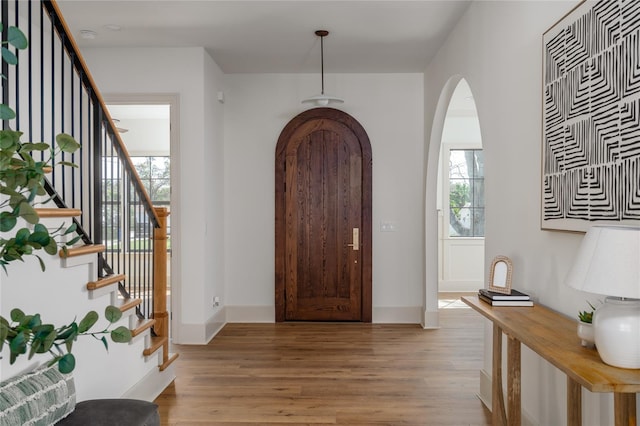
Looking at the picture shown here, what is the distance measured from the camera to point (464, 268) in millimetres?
7699

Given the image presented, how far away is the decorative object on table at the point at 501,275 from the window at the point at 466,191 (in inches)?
203

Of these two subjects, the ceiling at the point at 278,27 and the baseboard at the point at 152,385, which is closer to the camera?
the baseboard at the point at 152,385

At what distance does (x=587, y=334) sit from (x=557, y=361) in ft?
0.67

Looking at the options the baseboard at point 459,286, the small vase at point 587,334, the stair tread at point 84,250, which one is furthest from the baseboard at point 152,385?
the baseboard at point 459,286

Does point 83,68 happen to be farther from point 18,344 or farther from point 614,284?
point 614,284

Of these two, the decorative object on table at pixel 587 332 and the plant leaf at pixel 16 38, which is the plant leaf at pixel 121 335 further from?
the decorative object on table at pixel 587 332

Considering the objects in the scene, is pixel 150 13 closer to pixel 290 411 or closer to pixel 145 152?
pixel 290 411

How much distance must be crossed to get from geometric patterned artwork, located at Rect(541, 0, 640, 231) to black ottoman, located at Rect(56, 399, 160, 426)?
206 centimetres

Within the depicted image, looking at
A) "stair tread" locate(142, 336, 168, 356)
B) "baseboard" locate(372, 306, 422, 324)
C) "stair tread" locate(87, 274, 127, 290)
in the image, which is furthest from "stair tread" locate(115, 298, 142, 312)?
"baseboard" locate(372, 306, 422, 324)

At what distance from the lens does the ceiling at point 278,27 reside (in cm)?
381

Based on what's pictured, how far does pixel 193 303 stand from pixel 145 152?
14.3 feet

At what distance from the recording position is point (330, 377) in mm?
3814

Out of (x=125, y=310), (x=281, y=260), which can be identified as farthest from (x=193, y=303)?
(x=125, y=310)

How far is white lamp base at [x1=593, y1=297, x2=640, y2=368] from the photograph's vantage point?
146 cm
